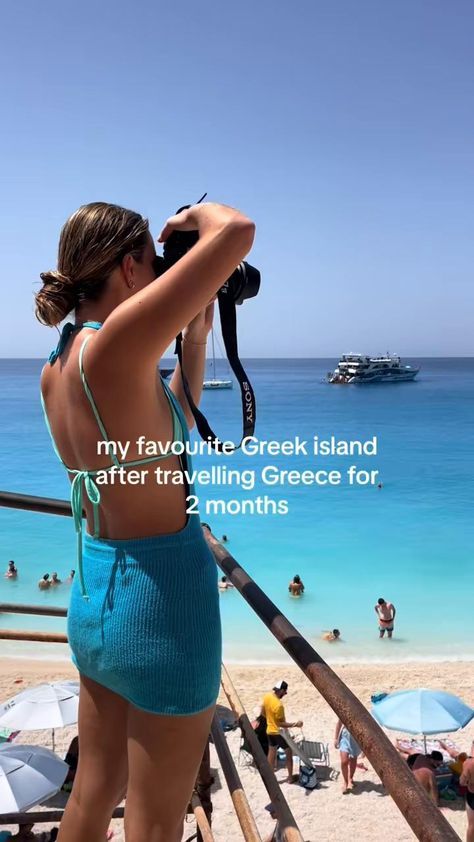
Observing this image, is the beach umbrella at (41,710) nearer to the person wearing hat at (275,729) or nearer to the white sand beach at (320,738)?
the white sand beach at (320,738)

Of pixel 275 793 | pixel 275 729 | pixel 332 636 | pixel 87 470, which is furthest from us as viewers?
pixel 332 636

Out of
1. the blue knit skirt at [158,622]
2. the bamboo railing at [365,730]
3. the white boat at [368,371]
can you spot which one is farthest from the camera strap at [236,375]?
the white boat at [368,371]

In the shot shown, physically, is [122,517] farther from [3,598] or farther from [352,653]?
[3,598]

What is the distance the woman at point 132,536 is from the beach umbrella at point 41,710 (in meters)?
6.68

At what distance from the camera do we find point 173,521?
128 centimetres

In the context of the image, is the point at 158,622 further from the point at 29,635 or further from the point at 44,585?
the point at 44,585

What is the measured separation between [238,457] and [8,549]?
23911 millimetres

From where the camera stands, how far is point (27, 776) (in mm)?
5953

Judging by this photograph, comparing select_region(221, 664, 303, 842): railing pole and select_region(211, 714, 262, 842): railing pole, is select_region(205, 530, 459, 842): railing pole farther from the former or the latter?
select_region(211, 714, 262, 842): railing pole

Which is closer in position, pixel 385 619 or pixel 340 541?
pixel 385 619

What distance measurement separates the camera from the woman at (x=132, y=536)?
120 centimetres

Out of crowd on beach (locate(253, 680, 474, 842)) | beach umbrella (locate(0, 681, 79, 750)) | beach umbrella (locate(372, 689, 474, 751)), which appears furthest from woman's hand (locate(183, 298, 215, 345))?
beach umbrella (locate(372, 689, 474, 751))

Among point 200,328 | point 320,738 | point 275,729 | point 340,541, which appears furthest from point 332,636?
point 200,328

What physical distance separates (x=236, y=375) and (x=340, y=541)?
82.2ft
